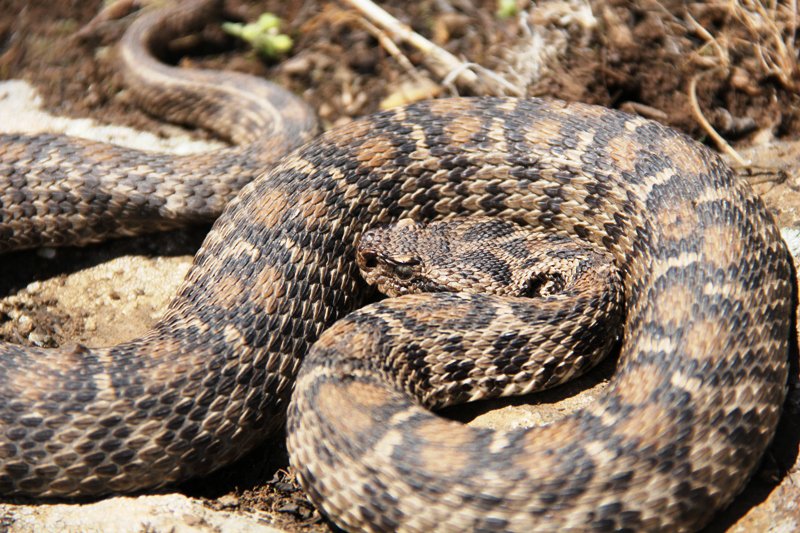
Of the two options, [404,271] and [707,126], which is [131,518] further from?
[707,126]

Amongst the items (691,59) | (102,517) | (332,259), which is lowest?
(102,517)

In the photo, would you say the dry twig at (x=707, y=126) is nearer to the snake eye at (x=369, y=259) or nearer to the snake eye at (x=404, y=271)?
the snake eye at (x=404, y=271)

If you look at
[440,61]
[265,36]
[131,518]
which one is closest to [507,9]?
[440,61]

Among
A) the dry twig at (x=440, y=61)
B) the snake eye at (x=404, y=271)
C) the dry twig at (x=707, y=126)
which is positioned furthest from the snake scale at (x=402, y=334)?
the dry twig at (x=440, y=61)

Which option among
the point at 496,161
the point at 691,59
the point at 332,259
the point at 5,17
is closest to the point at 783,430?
the point at 496,161

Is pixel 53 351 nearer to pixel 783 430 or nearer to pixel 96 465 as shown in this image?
pixel 96 465
